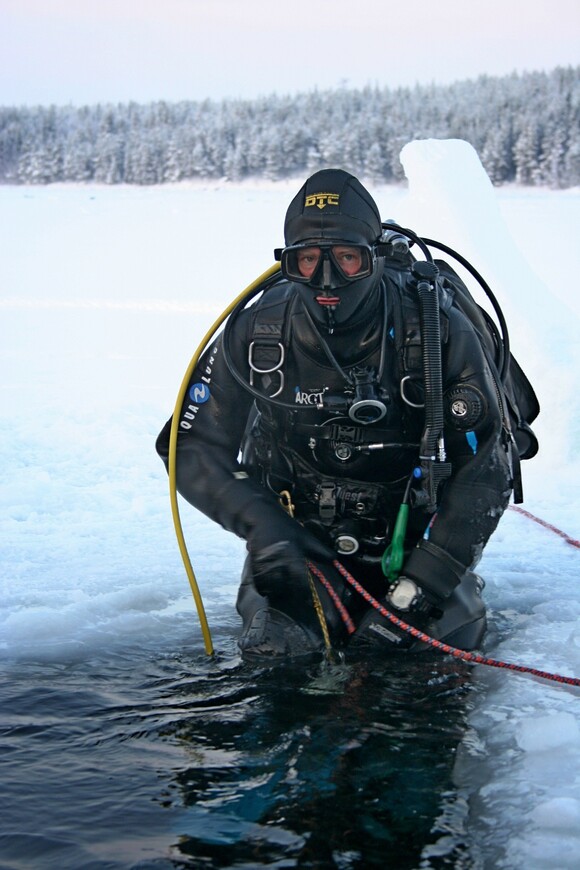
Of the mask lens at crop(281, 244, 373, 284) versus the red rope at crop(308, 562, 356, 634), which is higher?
the mask lens at crop(281, 244, 373, 284)

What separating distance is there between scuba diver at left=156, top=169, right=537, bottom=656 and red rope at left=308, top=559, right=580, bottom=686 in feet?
0.18

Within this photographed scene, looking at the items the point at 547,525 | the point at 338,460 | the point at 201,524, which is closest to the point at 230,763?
the point at 338,460

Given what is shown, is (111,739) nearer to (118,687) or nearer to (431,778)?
(118,687)

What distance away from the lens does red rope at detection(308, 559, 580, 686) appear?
10.4ft

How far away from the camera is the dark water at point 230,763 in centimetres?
229

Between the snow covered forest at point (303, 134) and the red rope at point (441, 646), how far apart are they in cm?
5310


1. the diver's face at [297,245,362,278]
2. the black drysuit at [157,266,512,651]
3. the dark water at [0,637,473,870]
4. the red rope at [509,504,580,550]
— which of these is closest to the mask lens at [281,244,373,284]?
the diver's face at [297,245,362,278]

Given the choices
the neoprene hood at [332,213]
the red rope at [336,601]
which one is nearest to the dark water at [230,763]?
the red rope at [336,601]

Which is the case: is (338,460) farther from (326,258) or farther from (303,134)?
(303,134)

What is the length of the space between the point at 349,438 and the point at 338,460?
0.10m

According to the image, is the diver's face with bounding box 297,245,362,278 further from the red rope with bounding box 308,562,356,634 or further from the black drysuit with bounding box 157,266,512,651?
the red rope with bounding box 308,562,356,634

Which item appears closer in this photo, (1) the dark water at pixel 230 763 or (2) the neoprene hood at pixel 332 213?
(1) the dark water at pixel 230 763

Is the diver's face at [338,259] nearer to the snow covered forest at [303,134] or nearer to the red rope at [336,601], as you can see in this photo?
the red rope at [336,601]

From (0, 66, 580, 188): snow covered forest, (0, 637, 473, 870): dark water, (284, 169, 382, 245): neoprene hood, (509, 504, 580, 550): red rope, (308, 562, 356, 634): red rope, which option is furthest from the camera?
(0, 66, 580, 188): snow covered forest
